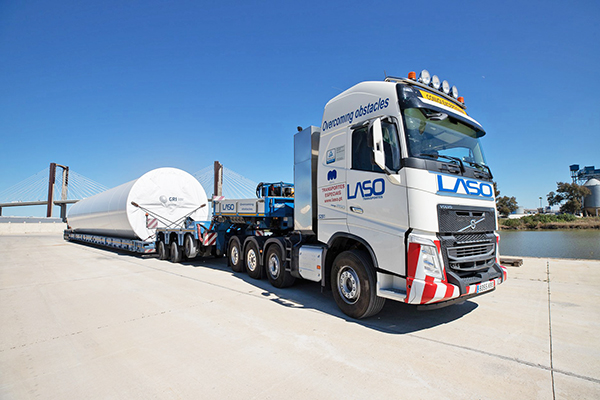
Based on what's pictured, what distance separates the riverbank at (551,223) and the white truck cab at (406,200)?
101 ft

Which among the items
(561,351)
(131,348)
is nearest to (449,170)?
(561,351)

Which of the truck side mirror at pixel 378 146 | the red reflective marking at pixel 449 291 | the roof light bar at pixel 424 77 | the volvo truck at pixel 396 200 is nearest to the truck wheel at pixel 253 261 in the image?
the volvo truck at pixel 396 200

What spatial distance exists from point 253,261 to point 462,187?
17.5ft

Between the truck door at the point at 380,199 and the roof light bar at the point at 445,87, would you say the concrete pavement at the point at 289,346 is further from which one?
the roof light bar at the point at 445,87

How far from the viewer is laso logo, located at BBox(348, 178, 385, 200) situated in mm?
4289

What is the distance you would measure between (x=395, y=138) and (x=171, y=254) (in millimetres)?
10076

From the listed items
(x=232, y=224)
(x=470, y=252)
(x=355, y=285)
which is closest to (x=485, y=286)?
(x=470, y=252)

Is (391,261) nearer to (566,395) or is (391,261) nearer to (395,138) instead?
(395,138)

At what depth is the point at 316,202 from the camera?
5.83 m

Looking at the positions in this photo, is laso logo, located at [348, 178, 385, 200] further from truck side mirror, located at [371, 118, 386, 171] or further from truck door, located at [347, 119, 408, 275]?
truck side mirror, located at [371, 118, 386, 171]

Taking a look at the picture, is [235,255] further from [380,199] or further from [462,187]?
[462,187]

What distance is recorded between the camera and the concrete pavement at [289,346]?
9.09 ft

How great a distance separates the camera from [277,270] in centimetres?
682

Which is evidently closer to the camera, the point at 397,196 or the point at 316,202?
the point at 397,196
